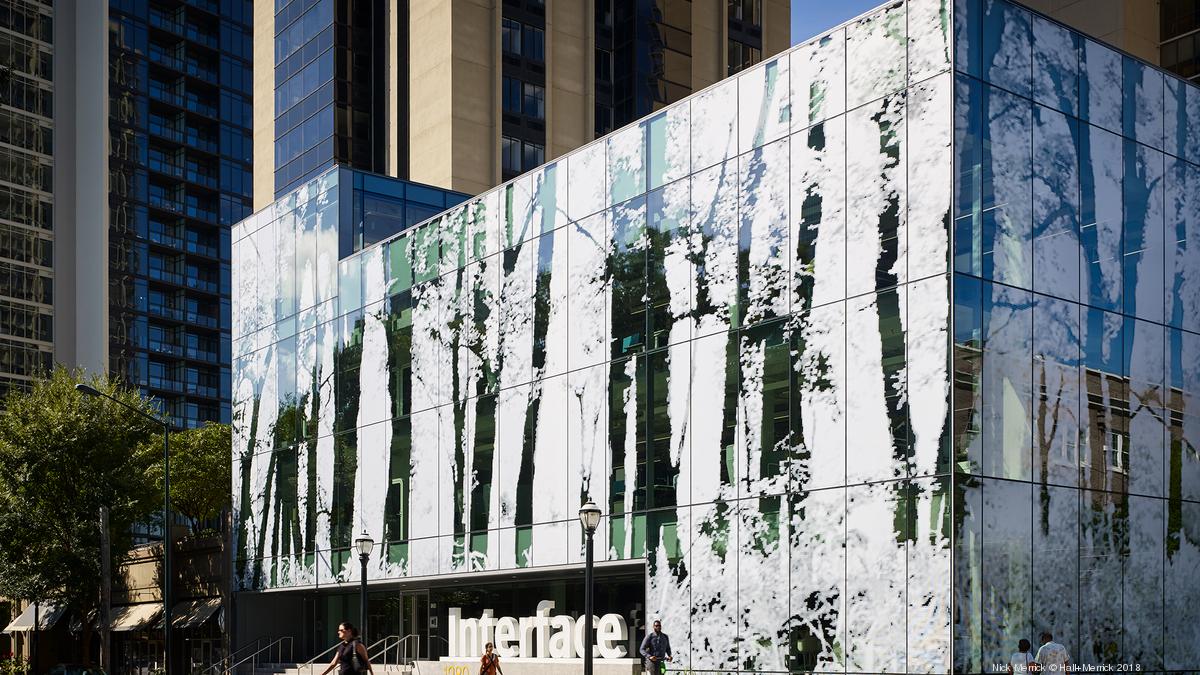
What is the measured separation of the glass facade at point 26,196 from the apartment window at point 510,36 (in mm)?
50239

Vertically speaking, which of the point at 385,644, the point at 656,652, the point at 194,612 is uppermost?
the point at 656,652

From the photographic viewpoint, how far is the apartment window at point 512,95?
2766 inches

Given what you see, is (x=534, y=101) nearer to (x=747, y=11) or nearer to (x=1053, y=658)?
(x=747, y=11)

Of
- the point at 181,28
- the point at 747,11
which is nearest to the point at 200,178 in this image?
the point at 181,28

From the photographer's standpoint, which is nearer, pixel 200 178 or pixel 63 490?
pixel 63 490

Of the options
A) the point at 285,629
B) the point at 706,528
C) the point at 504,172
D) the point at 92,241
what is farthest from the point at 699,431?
the point at 92,241

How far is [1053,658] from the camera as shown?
24.1 metres

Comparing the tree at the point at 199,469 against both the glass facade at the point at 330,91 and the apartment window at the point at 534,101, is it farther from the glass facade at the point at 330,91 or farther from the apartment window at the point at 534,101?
the apartment window at the point at 534,101

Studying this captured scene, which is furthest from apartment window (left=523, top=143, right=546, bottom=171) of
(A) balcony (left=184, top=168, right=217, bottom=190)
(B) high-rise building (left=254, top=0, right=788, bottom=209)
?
(A) balcony (left=184, top=168, right=217, bottom=190)

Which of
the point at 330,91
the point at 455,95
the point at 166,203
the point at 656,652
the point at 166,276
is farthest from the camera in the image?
the point at 166,203

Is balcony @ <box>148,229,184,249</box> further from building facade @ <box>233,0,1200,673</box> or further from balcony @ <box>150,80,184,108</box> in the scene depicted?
building facade @ <box>233,0,1200,673</box>

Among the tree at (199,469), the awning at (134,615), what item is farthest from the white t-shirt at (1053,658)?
the tree at (199,469)

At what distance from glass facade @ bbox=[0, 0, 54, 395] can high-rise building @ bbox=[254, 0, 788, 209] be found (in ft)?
110

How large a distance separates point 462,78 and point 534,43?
568cm
